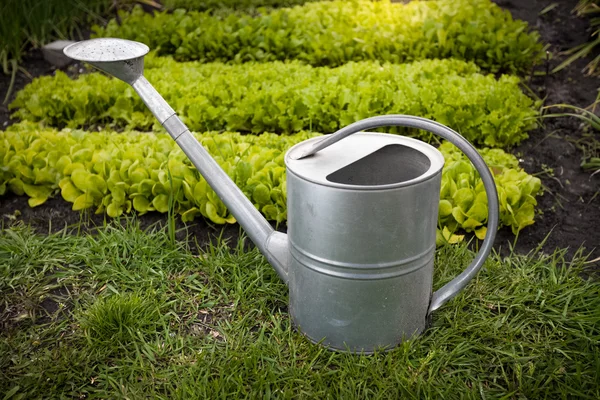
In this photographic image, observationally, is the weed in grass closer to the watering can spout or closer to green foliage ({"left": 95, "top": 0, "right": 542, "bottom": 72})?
the watering can spout

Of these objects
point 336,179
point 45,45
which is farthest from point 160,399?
point 45,45

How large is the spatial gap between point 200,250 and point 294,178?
888mm

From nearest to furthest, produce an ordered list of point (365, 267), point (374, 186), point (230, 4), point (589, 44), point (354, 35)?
point (374, 186)
point (365, 267)
point (589, 44)
point (354, 35)
point (230, 4)

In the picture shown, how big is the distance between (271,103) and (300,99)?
0.19m

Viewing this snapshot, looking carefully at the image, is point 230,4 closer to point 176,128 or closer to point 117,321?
point 176,128

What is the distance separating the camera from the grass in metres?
1.91

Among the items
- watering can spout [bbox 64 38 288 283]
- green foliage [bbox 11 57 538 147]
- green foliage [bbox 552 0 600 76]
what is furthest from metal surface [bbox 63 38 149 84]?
green foliage [bbox 552 0 600 76]

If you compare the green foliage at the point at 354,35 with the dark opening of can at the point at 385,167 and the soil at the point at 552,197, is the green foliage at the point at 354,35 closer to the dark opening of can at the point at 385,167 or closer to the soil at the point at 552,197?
the soil at the point at 552,197

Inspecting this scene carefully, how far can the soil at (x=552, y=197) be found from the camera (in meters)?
2.75

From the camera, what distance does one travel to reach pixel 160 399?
1.85 metres

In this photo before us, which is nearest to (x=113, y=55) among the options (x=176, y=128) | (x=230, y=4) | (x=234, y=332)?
(x=176, y=128)

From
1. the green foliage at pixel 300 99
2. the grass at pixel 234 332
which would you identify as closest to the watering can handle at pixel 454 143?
the grass at pixel 234 332

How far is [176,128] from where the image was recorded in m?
2.09

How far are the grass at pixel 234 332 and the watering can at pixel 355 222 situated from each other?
0.12 metres
